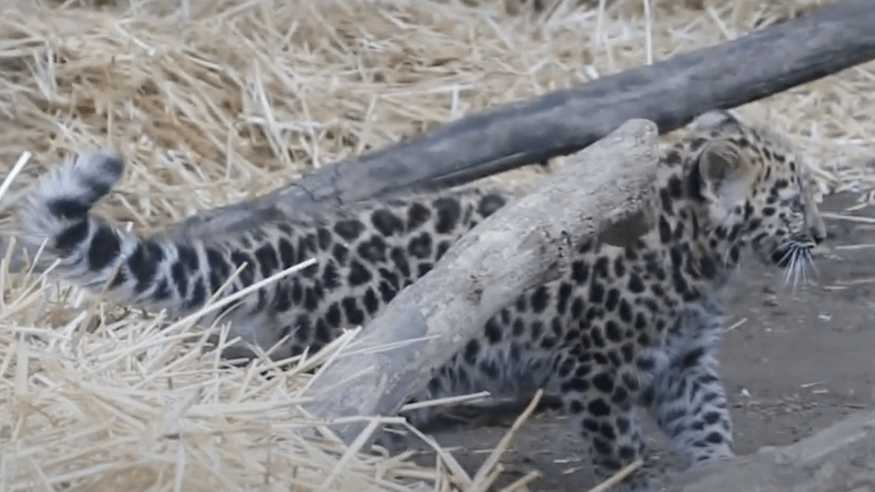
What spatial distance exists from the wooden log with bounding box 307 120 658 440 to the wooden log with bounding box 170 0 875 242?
3.26 feet

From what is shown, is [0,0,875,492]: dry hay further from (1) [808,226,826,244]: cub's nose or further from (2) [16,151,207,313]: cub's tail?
(1) [808,226,826,244]: cub's nose

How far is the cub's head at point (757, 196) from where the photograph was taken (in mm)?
3770

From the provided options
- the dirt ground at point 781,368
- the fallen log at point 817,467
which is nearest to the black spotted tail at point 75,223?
the dirt ground at point 781,368

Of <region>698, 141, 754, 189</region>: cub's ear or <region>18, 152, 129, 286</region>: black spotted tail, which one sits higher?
<region>18, 152, 129, 286</region>: black spotted tail

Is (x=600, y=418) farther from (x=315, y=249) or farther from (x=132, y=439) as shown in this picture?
(x=132, y=439)

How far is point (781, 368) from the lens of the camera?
4410 mm

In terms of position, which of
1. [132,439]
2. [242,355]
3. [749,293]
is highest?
[132,439]

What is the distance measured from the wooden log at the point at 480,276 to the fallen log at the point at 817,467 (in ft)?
1.47

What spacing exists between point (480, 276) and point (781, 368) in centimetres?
206

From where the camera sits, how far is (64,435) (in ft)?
7.25

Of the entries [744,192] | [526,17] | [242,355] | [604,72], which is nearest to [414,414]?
[242,355]

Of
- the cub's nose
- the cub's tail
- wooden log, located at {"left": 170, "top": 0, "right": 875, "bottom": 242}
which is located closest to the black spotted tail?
the cub's tail

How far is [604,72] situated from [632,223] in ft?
10.0

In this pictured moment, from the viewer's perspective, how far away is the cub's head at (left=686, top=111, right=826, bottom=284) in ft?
12.4
